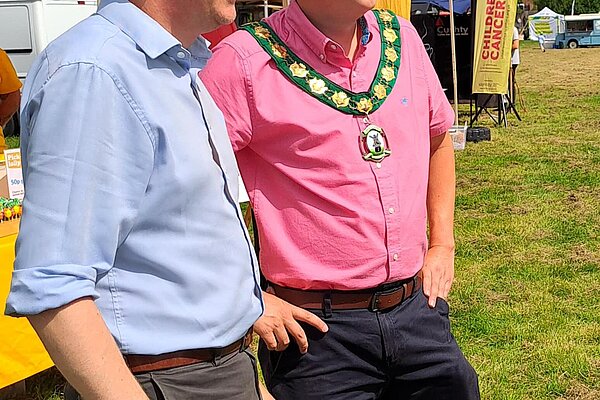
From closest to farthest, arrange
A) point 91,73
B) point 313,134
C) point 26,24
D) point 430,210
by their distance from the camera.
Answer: point 91,73 → point 313,134 → point 430,210 → point 26,24

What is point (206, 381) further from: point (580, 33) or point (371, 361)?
point (580, 33)

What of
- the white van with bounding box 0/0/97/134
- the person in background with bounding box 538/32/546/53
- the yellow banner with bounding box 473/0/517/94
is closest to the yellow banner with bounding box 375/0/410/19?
the yellow banner with bounding box 473/0/517/94

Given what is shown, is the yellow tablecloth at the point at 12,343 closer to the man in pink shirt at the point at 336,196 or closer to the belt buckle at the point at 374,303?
the man in pink shirt at the point at 336,196

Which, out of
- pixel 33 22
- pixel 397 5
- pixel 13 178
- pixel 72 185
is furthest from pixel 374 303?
pixel 33 22

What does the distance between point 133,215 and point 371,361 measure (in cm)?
89

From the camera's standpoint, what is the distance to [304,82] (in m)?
1.78

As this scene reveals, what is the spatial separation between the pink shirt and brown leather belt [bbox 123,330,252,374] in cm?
48

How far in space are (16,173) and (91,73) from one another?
2457 millimetres

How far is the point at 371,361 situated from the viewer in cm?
184

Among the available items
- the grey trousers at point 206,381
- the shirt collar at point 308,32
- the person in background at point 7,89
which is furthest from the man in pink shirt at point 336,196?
the person in background at point 7,89

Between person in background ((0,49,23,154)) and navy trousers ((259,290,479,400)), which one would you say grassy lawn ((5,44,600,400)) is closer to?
navy trousers ((259,290,479,400))

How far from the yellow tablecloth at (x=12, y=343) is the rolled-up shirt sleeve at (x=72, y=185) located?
1.98 meters

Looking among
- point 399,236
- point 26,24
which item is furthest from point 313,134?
point 26,24

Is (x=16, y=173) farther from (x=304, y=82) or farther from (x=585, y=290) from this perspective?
(x=585, y=290)
